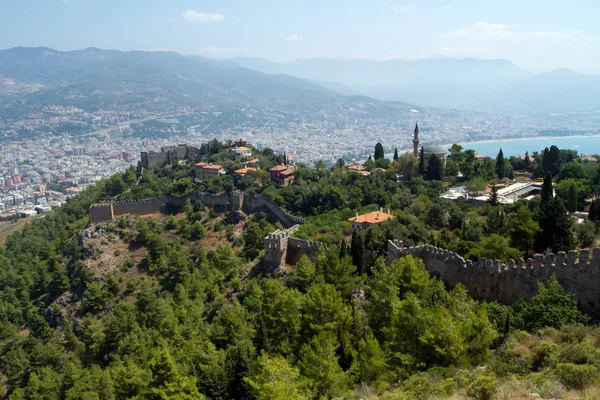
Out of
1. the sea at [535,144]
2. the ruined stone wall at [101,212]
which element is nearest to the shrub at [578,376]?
the ruined stone wall at [101,212]

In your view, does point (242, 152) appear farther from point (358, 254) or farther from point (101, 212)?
point (358, 254)

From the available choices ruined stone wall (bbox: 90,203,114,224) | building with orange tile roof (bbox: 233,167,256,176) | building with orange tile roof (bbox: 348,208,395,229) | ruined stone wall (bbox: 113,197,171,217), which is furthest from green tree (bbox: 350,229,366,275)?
ruined stone wall (bbox: 90,203,114,224)

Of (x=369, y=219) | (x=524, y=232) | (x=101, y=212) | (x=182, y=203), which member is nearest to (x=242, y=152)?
(x=182, y=203)

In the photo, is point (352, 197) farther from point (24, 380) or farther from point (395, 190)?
point (24, 380)

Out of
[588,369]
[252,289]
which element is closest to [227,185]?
[252,289]

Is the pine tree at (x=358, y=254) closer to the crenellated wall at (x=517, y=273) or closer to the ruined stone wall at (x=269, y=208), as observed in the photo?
the crenellated wall at (x=517, y=273)

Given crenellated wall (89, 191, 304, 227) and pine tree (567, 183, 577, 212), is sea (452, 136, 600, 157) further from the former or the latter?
pine tree (567, 183, 577, 212)
